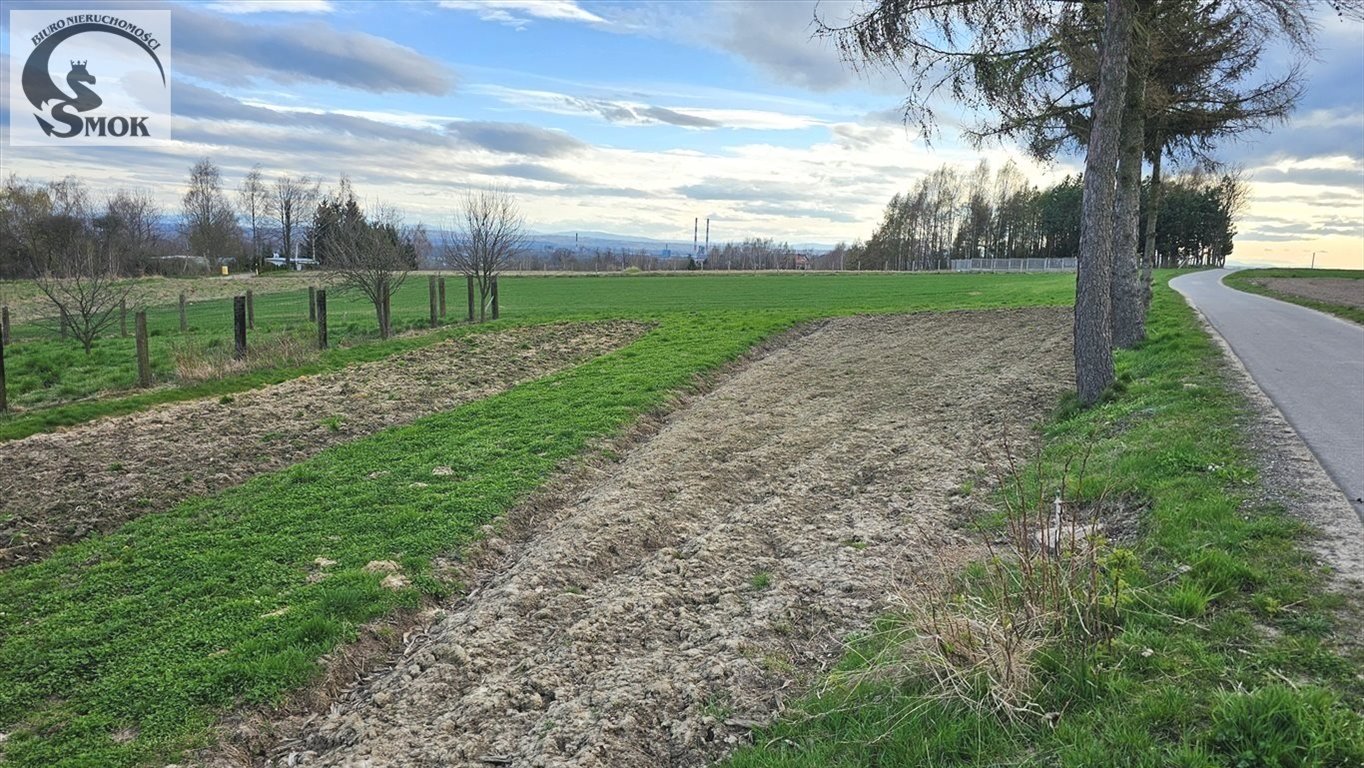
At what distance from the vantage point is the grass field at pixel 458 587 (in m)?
3.17

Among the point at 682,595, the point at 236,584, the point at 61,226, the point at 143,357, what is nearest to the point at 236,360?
the point at 143,357

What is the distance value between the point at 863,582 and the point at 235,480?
7.79 metres

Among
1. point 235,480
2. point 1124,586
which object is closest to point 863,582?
point 1124,586

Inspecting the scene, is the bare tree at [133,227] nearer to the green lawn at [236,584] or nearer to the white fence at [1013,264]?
the green lawn at [236,584]

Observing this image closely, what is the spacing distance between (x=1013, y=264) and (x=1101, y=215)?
9619 centimetres

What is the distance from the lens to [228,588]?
5.92 meters

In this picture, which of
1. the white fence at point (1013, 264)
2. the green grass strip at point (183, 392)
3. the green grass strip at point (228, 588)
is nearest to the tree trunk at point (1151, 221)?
the green grass strip at point (228, 588)

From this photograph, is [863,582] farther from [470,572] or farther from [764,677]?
[470,572]

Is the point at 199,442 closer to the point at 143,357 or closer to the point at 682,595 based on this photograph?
the point at 143,357

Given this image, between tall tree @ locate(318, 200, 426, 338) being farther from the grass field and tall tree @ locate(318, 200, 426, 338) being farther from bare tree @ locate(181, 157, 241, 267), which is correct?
bare tree @ locate(181, 157, 241, 267)

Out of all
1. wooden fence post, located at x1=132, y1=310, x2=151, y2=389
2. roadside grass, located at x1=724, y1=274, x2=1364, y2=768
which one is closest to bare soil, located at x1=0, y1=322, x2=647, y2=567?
wooden fence post, located at x1=132, y1=310, x2=151, y2=389

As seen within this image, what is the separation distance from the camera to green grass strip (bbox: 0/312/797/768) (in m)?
4.42

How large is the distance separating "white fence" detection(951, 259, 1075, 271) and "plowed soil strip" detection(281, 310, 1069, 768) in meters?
91.3

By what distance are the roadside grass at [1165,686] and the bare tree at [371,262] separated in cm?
1987
